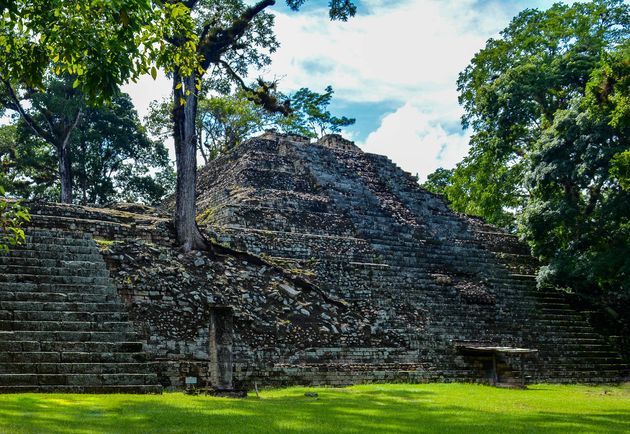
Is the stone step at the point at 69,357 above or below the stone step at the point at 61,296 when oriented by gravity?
below

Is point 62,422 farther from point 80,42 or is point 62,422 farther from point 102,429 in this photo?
point 80,42

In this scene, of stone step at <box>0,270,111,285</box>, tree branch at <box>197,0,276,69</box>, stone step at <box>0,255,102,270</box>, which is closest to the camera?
stone step at <box>0,270,111,285</box>

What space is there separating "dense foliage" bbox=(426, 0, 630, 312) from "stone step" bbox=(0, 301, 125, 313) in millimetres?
10166

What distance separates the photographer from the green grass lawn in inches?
232

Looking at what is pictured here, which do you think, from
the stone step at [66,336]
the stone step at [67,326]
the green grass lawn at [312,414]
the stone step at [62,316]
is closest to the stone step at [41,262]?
the stone step at [62,316]

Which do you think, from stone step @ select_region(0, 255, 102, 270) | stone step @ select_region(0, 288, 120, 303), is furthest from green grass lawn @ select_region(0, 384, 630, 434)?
stone step @ select_region(0, 255, 102, 270)

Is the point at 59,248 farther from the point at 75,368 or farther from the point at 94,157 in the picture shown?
the point at 94,157

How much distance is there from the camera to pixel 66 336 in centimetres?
916

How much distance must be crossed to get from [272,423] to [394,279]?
9.11 metres

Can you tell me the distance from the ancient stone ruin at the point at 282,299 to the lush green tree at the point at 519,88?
4.40 metres

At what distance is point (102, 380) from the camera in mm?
8477

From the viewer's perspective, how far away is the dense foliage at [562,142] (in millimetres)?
15977

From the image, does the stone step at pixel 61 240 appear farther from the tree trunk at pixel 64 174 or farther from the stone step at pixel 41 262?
the tree trunk at pixel 64 174

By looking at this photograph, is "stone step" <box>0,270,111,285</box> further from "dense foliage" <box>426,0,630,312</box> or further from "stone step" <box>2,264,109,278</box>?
"dense foliage" <box>426,0,630,312</box>
